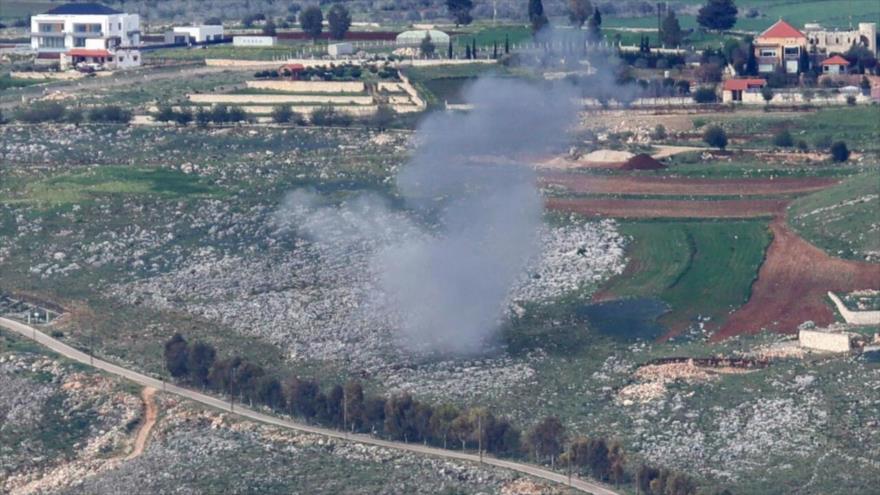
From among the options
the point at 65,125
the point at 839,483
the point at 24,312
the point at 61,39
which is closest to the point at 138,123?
the point at 65,125

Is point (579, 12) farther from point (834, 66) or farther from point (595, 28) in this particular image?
point (834, 66)

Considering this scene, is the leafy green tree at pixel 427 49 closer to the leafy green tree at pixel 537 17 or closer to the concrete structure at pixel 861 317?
the leafy green tree at pixel 537 17

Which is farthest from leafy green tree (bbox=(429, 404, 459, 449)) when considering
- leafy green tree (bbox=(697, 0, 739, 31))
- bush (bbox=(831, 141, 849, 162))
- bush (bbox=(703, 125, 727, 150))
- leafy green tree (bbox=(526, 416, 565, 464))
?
leafy green tree (bbox=(697, 0, 739, 31))

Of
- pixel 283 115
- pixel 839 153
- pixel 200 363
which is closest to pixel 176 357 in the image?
pixel 200 363

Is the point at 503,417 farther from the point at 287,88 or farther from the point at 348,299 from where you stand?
the point at 287,88

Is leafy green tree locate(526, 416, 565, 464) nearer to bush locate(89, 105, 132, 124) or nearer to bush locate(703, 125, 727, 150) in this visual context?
bush locate(703, 125, 727, 150)

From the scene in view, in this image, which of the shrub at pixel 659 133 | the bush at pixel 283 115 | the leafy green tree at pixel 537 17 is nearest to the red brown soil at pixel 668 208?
the shrub at pixel 659 133
